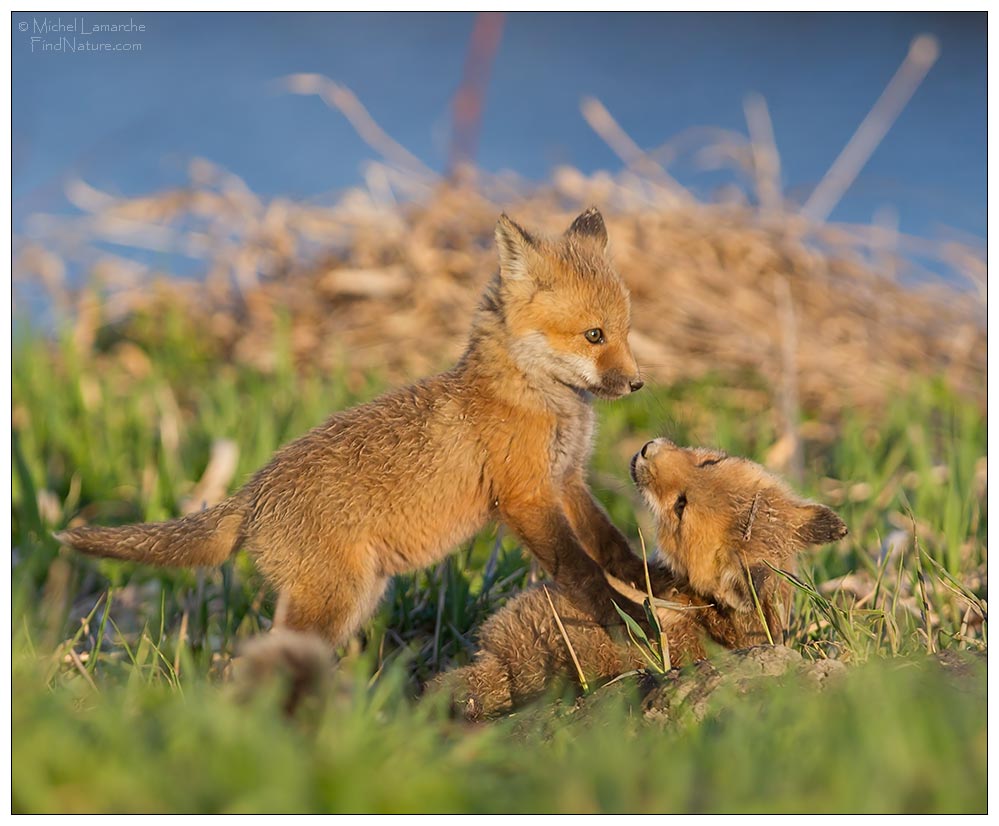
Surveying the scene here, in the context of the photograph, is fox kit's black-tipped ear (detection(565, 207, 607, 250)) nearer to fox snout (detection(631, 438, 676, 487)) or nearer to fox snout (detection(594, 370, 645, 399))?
fox snout (detection(594, 370, 645, 399))

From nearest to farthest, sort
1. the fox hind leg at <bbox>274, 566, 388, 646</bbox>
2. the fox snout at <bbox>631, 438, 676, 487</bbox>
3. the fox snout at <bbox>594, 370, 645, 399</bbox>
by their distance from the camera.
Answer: the fox hind leg at <bbox>274, 566, 388, 646</bbox> < the fox snout at <bbox>594, 370, 645, 399</bbox> < the fox snout at <bbox>631, 438, 676, 487</bbox>

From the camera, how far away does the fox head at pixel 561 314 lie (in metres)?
4.79

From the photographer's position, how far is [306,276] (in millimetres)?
12156

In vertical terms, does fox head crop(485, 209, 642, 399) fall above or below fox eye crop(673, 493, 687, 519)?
above

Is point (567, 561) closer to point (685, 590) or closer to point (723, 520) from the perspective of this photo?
point (685, 590)

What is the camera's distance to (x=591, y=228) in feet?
17.9

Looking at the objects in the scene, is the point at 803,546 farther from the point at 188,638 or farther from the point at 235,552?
the point at 188,638

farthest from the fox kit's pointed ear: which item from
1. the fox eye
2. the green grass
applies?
the green grass

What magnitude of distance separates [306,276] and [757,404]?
17.6 ft

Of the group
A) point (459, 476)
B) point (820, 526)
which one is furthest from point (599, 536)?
point (820, 526)

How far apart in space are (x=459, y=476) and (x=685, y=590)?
1.13 metres

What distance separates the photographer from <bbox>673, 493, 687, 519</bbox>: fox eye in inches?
185

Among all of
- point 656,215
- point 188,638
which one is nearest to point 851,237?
point 656,215

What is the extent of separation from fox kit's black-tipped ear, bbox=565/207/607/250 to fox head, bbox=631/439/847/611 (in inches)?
46.1
